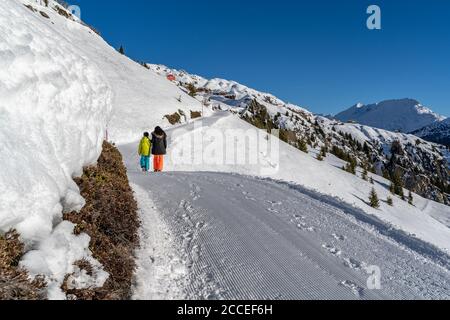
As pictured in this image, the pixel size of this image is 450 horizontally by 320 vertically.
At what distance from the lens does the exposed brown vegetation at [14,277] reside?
11.8ft

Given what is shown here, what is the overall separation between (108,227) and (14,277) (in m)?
2.46

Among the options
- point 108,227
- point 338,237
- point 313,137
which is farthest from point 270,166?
point 313,137

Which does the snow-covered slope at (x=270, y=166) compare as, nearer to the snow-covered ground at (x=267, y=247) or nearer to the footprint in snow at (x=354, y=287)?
the snow-covered ground at (x=267, y=247)

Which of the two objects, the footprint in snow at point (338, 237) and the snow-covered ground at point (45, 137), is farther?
the footprint in snow at point (338, 237)

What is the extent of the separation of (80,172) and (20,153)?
2019 mm

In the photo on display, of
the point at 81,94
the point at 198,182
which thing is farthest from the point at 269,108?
the point at 81,94

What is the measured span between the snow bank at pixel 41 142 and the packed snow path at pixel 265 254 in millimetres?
1423

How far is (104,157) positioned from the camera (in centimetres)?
879

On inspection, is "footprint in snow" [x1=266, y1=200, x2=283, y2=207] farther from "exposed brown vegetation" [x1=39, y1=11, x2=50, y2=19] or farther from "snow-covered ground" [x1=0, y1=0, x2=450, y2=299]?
"exposed brown vegetation" [x1=39, y1=11, x2=50, y2=19]

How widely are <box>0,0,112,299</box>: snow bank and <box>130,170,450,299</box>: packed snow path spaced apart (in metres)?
1.42

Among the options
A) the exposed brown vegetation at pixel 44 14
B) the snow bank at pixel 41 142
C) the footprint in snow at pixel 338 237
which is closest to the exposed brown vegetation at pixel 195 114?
the exposed brown vegetation at pixel 44 14

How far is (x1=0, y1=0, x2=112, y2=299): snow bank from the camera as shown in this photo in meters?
4.21

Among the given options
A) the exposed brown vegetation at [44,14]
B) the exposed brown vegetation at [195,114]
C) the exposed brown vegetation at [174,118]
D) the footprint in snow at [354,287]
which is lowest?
the footprint in snow at [354,287]
